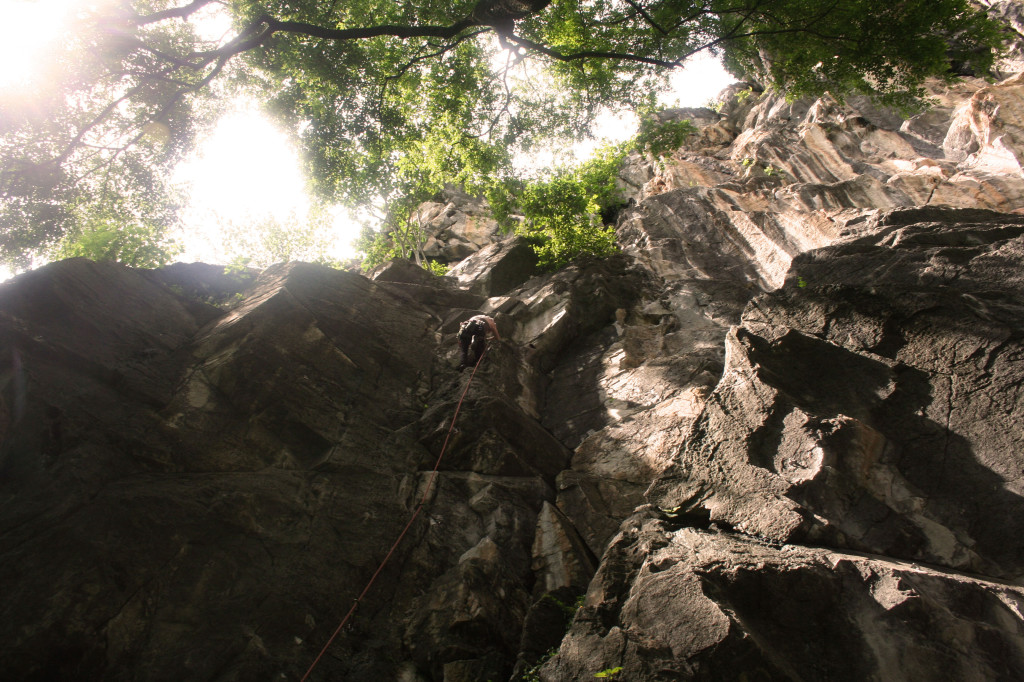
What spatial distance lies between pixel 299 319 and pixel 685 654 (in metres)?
8.01

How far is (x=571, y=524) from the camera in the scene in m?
6.99

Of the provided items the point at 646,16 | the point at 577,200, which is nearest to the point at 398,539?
the point at 646,16

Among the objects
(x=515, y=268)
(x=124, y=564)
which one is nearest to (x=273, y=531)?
(x=124, y=564)

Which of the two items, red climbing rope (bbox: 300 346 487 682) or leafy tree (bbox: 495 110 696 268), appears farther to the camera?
leafy tree (bbox: 495 110 696 268)

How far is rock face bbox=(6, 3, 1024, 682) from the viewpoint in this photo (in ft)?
14.1

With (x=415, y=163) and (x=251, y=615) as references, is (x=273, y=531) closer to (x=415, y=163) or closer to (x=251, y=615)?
(x=251, y=615)

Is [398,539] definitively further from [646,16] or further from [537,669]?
[646,16]

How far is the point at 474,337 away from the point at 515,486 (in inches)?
149

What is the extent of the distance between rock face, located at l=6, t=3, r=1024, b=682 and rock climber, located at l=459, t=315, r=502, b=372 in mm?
289

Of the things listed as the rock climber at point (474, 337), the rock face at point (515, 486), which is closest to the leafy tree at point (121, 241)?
the rock face at point (515, 486)

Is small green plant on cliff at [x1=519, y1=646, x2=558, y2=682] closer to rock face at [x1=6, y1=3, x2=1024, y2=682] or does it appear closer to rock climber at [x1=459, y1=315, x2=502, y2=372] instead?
rock face at [x1=6, y1=3, x2=1024, y2=682]

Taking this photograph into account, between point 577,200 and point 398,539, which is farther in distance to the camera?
point 577,200

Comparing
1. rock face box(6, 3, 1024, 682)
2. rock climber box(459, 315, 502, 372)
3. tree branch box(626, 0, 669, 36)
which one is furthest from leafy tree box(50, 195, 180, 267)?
tree branch box(626, 0, 669, 36)

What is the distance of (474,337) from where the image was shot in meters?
10.5
